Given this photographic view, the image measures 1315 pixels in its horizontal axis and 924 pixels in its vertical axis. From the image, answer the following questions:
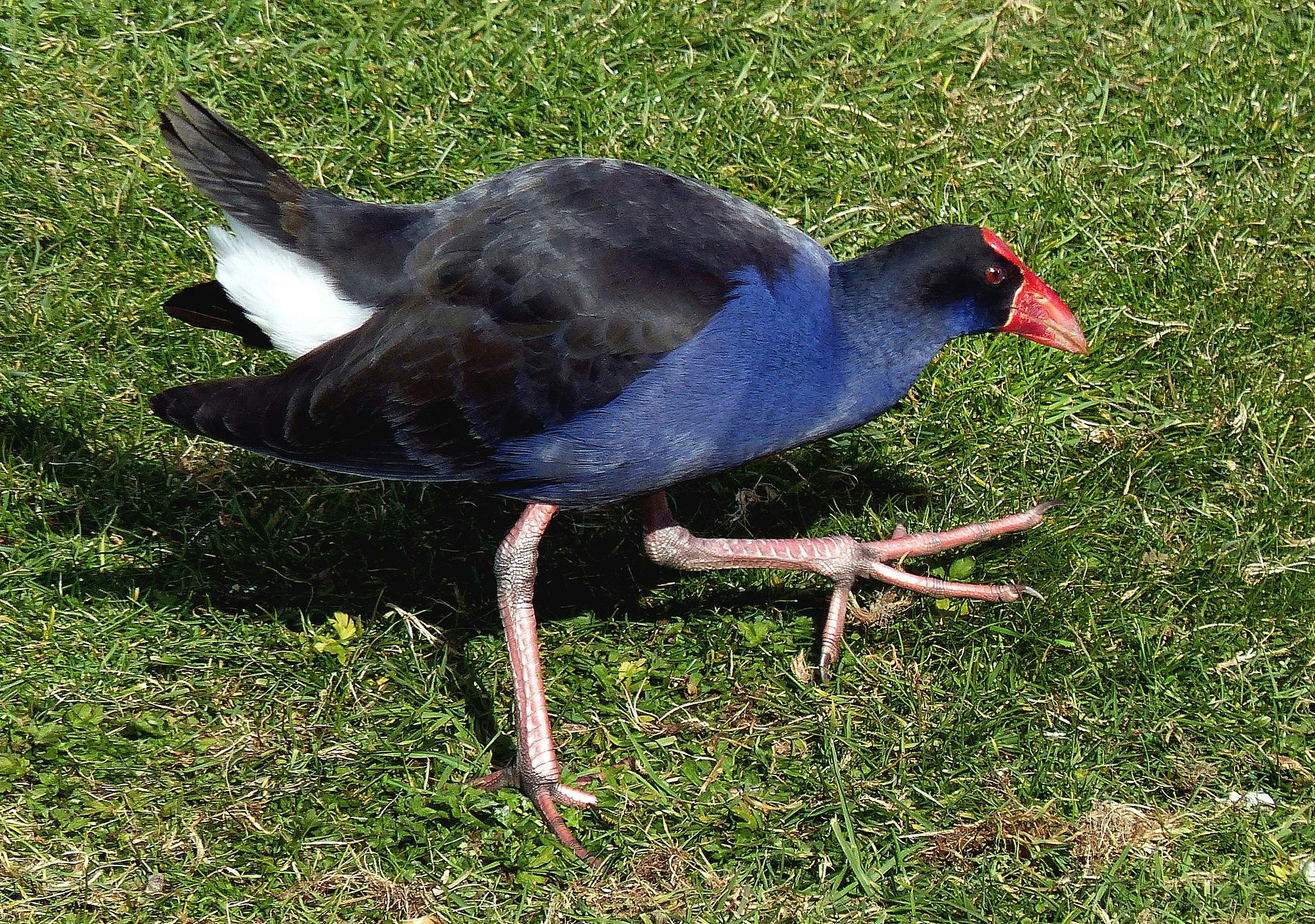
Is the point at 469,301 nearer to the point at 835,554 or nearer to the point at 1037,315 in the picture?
the point at 835,554

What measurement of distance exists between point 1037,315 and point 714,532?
44.5 inches

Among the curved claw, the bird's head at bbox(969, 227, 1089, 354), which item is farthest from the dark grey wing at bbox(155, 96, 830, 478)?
the curved claw

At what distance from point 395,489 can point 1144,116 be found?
9.63ft

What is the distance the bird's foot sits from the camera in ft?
9.82

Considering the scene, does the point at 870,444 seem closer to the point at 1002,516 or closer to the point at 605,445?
the point at 1002,516

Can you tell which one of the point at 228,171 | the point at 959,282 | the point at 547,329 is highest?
the point at 228,171

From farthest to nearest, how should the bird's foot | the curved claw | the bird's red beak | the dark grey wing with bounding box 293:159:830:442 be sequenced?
the curved claw → the bird's red beak → the bird's foot → the dark grey wing with bounding box 293:159:830:442

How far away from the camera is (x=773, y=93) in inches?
188

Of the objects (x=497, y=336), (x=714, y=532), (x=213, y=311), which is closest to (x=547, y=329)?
(x=497, y=336)

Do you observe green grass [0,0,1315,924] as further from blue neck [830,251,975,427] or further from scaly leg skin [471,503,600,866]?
blue neck [830,251,975,427]

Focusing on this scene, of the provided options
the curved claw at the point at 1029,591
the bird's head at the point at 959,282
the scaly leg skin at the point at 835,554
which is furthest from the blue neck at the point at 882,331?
the curved claw at the point at 1029,591

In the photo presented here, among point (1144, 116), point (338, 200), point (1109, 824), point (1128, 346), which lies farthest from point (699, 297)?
point (1144, 116)

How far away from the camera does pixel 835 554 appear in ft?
11.2

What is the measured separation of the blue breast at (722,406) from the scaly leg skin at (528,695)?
111 mm
